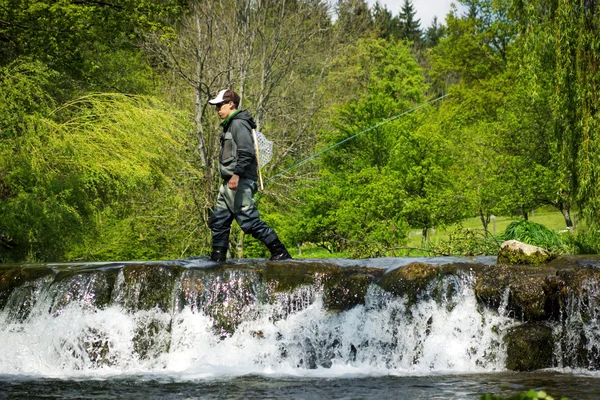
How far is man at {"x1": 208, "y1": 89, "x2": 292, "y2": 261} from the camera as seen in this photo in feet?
28.7

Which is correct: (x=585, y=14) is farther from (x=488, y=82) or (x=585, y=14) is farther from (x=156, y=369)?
(x=488, y=82)

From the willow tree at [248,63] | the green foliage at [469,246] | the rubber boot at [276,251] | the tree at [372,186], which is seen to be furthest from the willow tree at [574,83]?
the willow tree at [248,63]

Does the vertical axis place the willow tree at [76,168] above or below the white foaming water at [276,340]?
above

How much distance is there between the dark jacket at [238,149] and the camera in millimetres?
8719

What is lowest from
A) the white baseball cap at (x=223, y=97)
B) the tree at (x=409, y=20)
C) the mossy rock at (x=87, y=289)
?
the mossy rock at (x=87, y=289)

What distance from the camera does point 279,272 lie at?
873 centimetres

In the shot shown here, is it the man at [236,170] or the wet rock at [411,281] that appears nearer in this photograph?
the wet rock at [411,281]

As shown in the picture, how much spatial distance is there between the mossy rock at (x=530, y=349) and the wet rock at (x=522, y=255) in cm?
159

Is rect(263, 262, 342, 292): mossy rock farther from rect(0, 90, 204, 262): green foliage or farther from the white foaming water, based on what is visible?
rect(0, 90, 204, 262): green foliage

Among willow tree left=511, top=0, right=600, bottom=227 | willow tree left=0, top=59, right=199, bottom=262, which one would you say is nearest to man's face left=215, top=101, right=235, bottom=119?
willow tree left=0, top=59, right=199, bottom=262

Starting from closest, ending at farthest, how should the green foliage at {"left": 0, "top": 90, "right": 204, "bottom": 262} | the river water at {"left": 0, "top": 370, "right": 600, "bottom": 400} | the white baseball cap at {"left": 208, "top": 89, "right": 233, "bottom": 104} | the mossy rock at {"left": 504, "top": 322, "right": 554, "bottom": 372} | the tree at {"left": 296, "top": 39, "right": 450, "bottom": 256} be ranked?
the river water at {"left": 0, "top": 370, "right": 600, "bottom": 400}
the mossy rock at {"left": 504, "top": 322, "right": 554, "bottom": 372}
the white baseball cap at {"left": 208, "top": 89, "right": 233, "bottom": 104}
the green foliage at {"left": 0, "top": 90, "right": 204, "bottom": 262}
the tree at {"left": 296, "top": 39, "right": 450, "bottom": 256}

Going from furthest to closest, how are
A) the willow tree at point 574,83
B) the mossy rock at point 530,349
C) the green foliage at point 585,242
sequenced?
the green foliage at point 585,242 → the willow tree at point 574,83 → the mossy rock at point 530,349

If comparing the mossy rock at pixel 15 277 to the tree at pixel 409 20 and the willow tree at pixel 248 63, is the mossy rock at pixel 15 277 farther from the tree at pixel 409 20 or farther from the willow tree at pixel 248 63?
the tree at pixel 409 20

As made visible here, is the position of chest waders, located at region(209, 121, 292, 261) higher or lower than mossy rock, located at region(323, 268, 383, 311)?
higher
